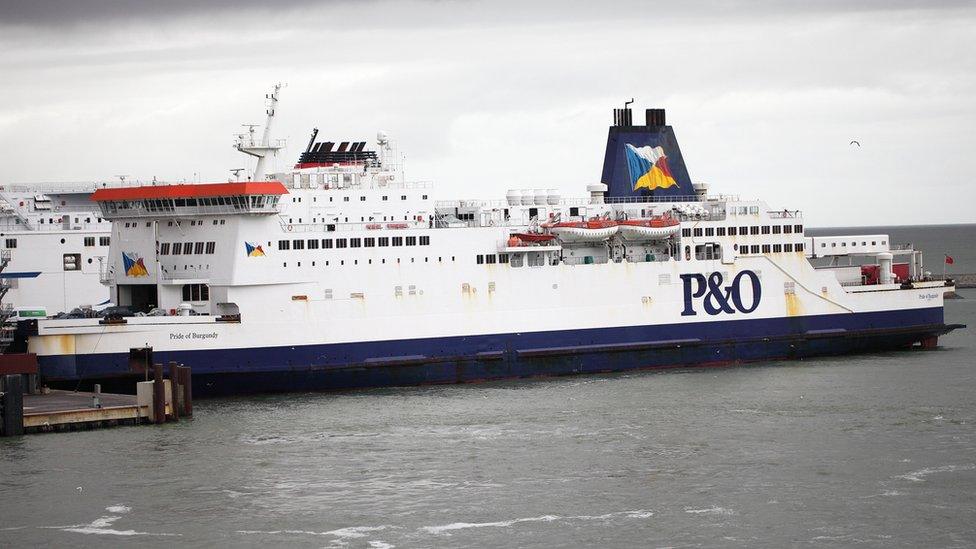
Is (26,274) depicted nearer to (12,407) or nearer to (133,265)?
(133,265)

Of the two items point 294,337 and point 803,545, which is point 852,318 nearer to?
point 294,337

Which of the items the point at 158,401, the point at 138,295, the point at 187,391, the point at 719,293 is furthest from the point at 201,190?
the point at 719,293

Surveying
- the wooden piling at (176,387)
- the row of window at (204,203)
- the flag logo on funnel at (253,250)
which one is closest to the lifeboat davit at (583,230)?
the row of window at (204,203)

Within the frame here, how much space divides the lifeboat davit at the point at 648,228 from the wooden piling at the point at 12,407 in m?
17.8

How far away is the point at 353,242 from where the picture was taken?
37.0 m

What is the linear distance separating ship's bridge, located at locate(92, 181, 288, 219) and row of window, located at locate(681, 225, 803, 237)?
1252 centimetres

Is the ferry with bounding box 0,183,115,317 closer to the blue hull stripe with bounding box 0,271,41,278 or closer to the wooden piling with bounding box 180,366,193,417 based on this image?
the blue hull stripe with bounding box 0,271,41,278

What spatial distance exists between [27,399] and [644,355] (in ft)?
55.2

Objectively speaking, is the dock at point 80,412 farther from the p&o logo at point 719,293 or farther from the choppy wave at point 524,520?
the p&o logo at point 719,293

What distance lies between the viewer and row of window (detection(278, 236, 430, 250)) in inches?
1431

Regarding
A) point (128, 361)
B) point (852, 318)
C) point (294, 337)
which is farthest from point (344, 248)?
point (852, 318)

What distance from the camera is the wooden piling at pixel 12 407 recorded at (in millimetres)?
A: 30203

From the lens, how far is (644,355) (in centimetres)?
3994

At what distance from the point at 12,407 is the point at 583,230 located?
16696 millimetres
